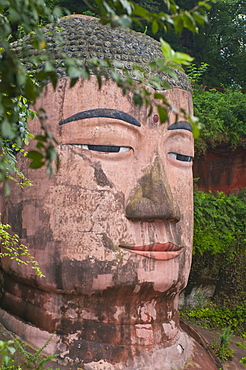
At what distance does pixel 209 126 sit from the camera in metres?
8.91

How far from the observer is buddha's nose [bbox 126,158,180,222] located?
391cm

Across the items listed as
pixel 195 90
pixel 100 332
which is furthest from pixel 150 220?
pixel 195 90

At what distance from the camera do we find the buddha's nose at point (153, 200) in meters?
→ 3.91

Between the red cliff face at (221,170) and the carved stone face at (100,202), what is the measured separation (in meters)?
6.04

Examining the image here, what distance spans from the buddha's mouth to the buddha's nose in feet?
0.86

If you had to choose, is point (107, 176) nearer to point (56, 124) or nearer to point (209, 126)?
point (56, 124)

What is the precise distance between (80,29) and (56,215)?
202 centimetres

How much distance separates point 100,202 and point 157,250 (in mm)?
735

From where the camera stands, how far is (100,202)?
394 centimetres

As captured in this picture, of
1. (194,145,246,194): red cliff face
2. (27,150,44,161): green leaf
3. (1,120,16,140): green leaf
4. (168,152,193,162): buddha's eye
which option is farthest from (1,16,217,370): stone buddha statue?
(194,145,246,194): red cliff face

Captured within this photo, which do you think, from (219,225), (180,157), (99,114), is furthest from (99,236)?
(219,225)

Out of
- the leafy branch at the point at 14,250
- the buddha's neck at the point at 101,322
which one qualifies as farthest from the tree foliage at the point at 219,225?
the leafy branch at the point at 14,250

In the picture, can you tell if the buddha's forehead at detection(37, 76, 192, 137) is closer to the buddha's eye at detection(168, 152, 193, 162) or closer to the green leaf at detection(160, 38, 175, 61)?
the buddha's eye at detection(168, 152, 193, 162)

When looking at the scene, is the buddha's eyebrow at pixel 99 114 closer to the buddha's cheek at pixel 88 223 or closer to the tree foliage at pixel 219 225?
the buddha's cheek at pixel 88 223
